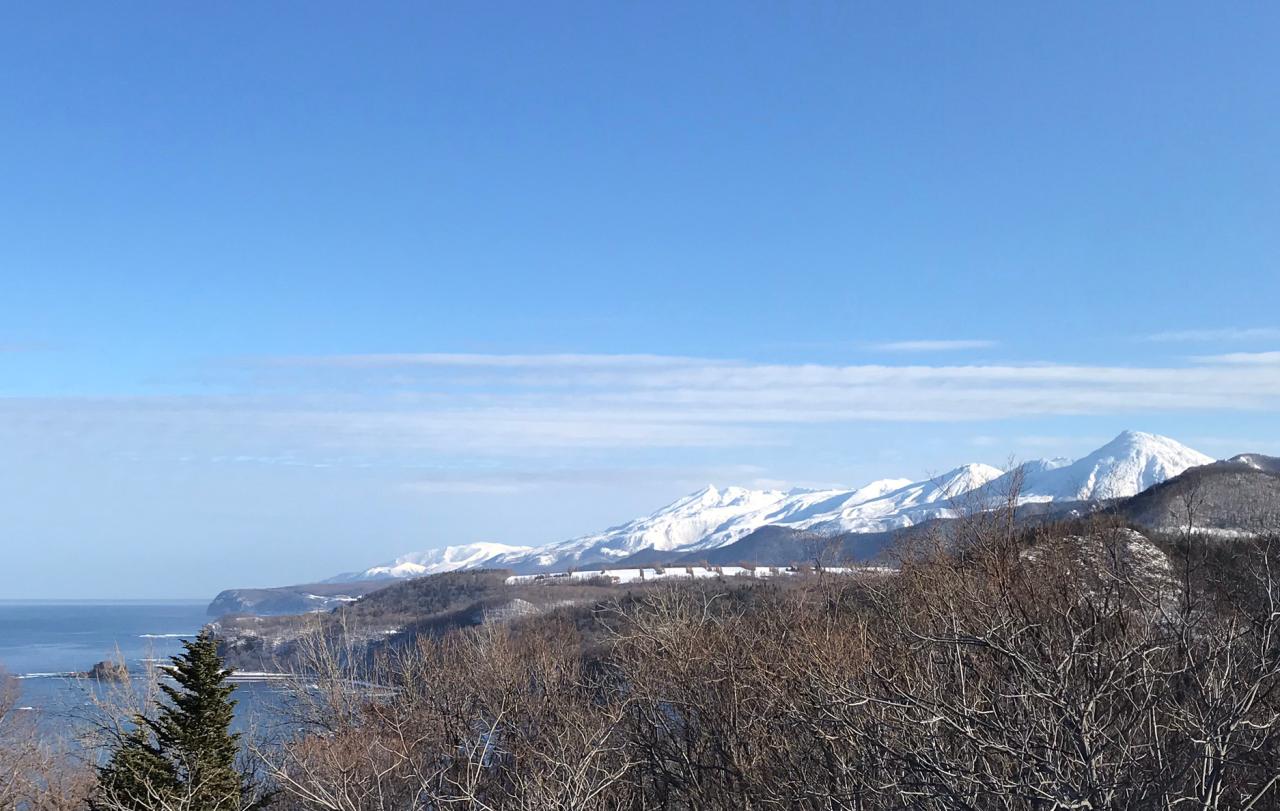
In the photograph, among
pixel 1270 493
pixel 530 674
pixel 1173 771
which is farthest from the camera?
pixel 1270 493

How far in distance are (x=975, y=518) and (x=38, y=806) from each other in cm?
2387

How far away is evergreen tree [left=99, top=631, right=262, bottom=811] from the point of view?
1980 cm

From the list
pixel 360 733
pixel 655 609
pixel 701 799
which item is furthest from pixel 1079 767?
pixel 655 609

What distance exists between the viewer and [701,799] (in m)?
17.1

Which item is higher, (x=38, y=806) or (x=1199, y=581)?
(x=1199, y=581)

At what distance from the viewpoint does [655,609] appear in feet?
131

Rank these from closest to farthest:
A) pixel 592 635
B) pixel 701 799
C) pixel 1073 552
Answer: pixel 701 799 < pixel 1073 552 < pixel 592 635

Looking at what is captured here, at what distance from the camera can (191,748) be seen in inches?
867

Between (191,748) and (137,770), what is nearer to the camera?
(137,770)

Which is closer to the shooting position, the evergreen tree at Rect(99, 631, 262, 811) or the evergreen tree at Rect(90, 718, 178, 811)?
the evergreen tree at Rect(99, 631, 262, 811)

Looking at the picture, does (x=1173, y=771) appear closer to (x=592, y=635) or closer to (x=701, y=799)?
(x=701, y=799)

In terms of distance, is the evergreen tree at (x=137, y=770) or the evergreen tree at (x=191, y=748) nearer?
the evergreen tree at (x=191, y=748)

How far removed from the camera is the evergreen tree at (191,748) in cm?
1980

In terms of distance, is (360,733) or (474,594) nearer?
(360,733)
